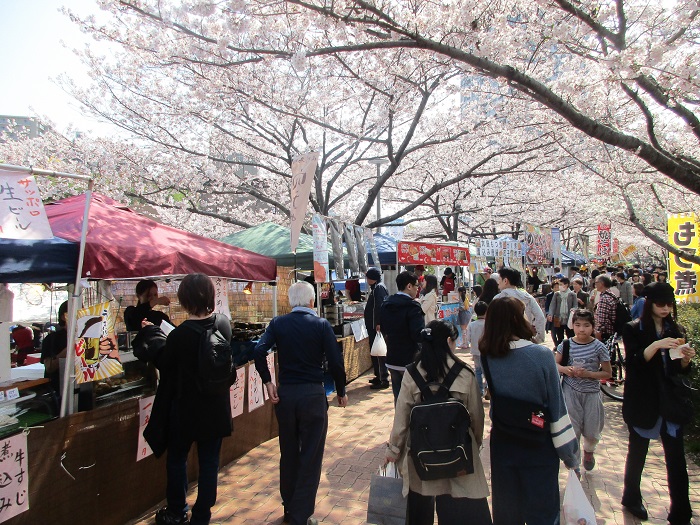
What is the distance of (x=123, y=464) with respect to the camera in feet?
12.1

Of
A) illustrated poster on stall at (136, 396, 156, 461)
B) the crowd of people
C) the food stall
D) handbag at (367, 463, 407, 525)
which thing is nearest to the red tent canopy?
the food stall

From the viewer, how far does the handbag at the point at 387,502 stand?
288 centimetres

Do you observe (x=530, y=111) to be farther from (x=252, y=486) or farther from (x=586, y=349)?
(x=252, y=486)

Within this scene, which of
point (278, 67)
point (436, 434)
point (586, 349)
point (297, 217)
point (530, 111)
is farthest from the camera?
point (278, 67)

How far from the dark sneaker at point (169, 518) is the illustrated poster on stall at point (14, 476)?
996 mm

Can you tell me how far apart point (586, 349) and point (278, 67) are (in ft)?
28.1

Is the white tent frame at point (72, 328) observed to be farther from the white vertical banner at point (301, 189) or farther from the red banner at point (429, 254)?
the red banner at point (429, 254)

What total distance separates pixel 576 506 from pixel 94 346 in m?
3.25

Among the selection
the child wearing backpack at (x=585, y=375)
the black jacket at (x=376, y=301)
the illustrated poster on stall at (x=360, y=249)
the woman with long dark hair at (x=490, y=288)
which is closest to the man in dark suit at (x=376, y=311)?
the black jacket at (x=376, y=301)

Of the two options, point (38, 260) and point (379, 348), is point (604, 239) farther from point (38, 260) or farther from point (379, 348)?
point (38, 260)

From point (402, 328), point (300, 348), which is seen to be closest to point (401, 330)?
point (402, 328)

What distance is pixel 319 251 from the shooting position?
290 inches

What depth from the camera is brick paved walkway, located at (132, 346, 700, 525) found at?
396 cm

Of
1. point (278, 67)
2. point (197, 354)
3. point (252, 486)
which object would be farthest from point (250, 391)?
point (278, 67)
